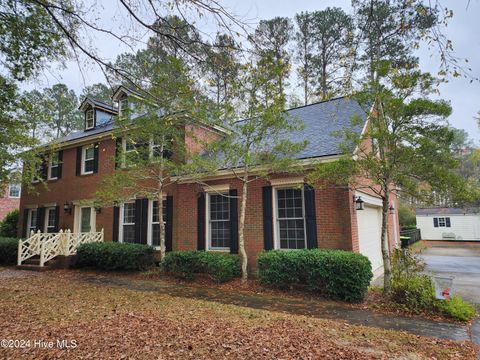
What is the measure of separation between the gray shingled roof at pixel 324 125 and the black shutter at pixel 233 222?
105 inches

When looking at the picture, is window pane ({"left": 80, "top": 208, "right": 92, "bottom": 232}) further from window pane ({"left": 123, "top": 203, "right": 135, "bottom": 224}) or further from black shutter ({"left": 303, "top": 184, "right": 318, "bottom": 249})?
black shutter ({"left": 303, "top": 184, "right": 318, "bottom": 249})

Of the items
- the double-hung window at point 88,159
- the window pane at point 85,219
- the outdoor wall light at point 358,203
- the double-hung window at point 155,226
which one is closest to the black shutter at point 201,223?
the double-hung window at point 155,226

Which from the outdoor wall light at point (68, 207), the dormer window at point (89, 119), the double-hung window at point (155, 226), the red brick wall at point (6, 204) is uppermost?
the dormer window at point (89, 119)

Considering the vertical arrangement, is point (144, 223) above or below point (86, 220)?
below

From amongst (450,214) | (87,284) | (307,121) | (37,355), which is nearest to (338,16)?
(307,121)

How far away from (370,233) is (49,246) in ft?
40.9

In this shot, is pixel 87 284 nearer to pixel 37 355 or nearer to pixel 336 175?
pixel 37 355

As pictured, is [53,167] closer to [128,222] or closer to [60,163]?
[60,163]

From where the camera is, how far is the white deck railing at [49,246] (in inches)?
465

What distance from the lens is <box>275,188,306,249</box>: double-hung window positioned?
349 inches

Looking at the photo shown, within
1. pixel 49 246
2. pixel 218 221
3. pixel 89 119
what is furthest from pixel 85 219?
pixel 218 221

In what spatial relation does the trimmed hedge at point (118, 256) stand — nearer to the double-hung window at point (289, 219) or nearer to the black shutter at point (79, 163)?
the black shutter at point (79, 163)

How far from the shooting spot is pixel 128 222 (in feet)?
42.2

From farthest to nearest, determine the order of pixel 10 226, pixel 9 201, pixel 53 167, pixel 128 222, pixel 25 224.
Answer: pixel 9 201 < pixel 10 226 < pixel 25 224 < pixel 53 167 < pixel 128 222
